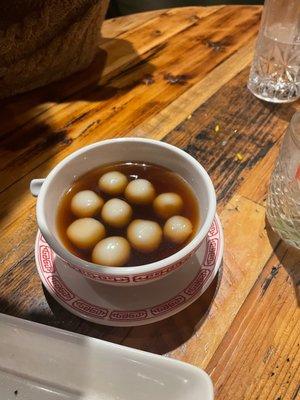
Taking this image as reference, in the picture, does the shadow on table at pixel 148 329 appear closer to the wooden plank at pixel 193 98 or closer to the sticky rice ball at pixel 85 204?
the sticky rice ball at pixel 85 204

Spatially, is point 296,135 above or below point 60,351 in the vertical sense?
above

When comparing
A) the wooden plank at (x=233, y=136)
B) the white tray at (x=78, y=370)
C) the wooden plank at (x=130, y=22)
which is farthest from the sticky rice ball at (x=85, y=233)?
the wooden plank at (x=130, y=22)

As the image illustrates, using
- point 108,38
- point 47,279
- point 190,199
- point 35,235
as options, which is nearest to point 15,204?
point 35,235

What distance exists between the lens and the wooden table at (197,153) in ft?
1.72

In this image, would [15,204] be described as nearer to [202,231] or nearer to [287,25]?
[202,231]

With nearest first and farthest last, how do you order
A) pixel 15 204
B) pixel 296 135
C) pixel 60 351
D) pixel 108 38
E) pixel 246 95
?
pixel 60 351, pixel 296 135, pixel 15 204, pixel 246 95, pixel 108 38

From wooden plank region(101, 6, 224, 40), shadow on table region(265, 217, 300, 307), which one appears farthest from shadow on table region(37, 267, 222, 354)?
wooden plank region(101, 6, 224, 40)

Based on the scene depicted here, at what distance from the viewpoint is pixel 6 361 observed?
50 centimetres

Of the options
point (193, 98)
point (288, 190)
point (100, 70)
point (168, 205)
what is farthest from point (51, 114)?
Answer: point (288, 190)

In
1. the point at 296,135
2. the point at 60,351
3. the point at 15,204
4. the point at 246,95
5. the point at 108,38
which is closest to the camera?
the point at 60,351

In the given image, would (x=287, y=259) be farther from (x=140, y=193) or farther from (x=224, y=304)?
(x=140, y=193)

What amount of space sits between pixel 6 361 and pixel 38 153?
415 mm

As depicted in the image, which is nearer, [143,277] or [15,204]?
[143,277]

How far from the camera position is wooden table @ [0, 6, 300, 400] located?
20.6 inches
